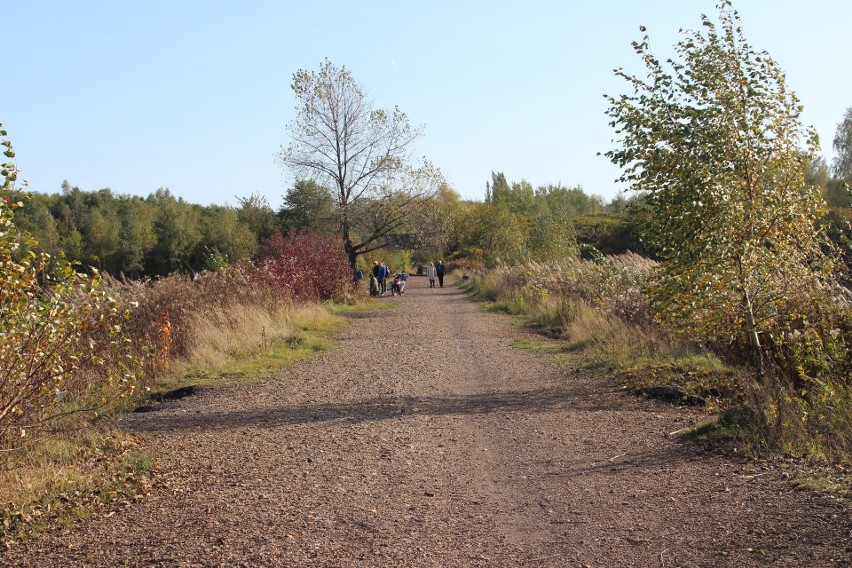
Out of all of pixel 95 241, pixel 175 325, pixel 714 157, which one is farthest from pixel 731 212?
pixel 95 241

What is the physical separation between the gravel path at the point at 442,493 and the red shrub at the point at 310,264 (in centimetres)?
1450

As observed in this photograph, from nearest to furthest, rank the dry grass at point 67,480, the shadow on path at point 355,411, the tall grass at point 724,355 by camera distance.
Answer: the dry grass at point 67,480, the tall grass at point 724,355, the shadow on path at point 355,411

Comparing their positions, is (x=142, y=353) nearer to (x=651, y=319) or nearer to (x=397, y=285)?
(x=651, y=319)

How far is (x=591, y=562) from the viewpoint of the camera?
504 cm

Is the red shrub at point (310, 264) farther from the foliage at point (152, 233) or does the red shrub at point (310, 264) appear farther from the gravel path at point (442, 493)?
the foliage at point (152, 233)

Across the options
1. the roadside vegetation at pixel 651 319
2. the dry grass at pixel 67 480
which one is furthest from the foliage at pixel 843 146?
the dry grass at pixel 67 480

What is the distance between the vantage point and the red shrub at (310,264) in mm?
26344

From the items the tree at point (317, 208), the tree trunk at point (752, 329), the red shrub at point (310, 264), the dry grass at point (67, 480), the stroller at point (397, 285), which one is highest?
the tree at point (317, 208)

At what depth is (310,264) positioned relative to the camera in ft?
99.5

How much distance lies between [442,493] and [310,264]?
952 inches

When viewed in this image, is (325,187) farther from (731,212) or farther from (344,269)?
(731,212)

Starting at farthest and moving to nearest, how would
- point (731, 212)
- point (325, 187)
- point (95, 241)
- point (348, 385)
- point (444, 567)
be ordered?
point (95, 241) < point (325, 187) < point (348, 385) < point (731, 212) < point (444, 567)

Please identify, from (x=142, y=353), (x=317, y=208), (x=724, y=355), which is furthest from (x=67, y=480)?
(x=317, y=208)

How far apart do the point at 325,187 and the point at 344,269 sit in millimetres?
6347
